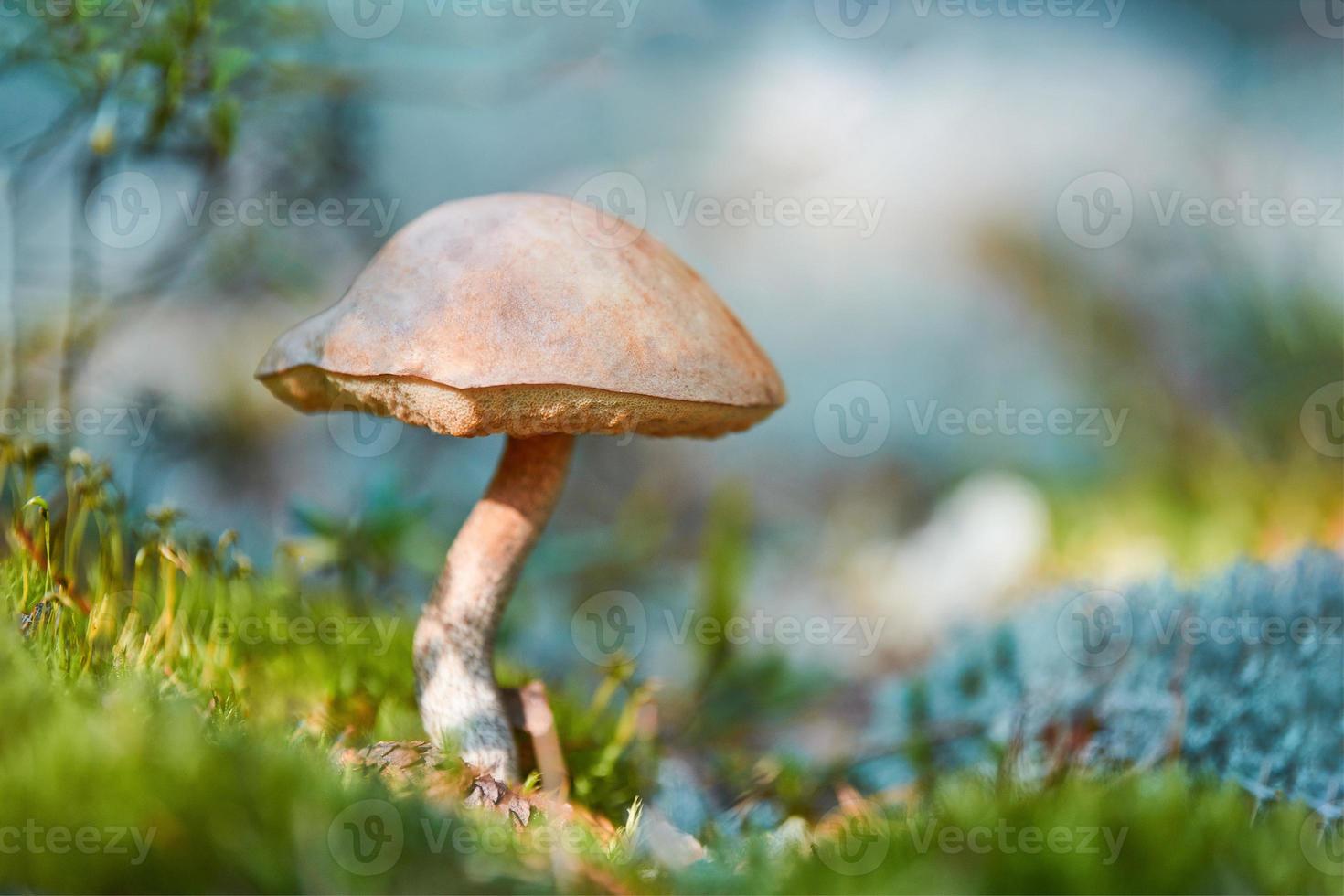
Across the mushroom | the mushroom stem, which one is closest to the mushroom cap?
the mushroom

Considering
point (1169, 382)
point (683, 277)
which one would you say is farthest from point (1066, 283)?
point (683, 277)

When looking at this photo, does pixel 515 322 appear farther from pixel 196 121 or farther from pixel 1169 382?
pixel 1169 382

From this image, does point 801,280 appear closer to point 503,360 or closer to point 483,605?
point 483,605

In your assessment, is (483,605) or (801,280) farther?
(801,280)

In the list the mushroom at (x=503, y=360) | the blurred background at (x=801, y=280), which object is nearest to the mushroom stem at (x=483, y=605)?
the mushroom at (x=503, y=360)

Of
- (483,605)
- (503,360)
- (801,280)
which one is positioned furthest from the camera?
(801,280)

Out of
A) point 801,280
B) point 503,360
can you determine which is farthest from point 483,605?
Result: point 801,280
